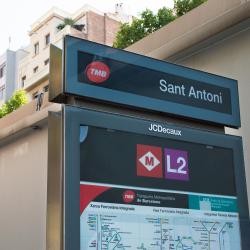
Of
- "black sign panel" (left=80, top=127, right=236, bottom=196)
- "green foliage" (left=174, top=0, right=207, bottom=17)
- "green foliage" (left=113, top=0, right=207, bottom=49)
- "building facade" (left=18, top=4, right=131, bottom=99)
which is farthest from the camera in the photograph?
"building facade" (left=18, top=4, right=131, bottom=99)

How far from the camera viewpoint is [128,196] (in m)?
3.23

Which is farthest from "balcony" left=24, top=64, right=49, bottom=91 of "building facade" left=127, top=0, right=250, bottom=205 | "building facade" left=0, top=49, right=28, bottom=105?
"building facade" left=127, top=0, right=250, bottom=205

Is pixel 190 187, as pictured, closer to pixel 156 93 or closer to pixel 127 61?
pixel 156 93

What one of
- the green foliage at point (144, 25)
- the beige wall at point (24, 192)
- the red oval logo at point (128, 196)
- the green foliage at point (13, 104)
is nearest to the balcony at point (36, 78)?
the green foliage at point (13, 104)

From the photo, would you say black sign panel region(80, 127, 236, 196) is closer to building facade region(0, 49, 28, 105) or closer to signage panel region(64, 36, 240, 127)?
signage panel region(64, 36, 240, 127)

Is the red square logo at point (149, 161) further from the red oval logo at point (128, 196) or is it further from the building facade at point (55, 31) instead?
the building facade at point (55, 31)

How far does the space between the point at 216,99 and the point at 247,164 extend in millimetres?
1321

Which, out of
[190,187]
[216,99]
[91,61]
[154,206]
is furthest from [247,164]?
[91,61]

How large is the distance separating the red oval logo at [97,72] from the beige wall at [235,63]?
83.6 inches

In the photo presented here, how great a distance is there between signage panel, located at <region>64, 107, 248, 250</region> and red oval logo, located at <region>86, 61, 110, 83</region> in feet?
0.72

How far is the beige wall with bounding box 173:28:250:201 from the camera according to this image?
16.9ft

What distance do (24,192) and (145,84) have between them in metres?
6.48

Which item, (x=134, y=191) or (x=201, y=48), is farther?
(x=201, y=48)

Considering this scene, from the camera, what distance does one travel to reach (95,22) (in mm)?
42062
